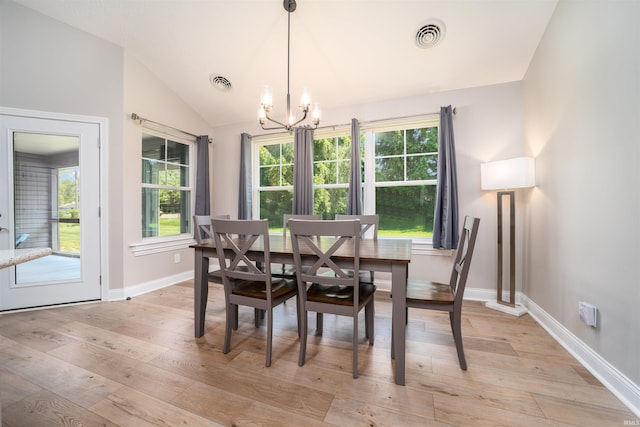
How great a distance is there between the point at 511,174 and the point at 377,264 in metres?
1.86

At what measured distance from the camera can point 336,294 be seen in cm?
182

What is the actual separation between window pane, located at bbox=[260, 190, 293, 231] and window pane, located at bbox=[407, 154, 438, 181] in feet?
5.90

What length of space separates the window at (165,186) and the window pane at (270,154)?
1156 mm

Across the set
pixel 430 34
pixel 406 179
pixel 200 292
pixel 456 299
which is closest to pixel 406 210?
pixel 406 179

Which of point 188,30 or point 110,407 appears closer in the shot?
point 110,407

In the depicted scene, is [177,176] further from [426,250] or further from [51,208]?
[426,250]

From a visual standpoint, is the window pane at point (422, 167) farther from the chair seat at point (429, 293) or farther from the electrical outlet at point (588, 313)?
the electrical outlet at point (588, 313)

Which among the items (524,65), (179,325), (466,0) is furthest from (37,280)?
(524,65)

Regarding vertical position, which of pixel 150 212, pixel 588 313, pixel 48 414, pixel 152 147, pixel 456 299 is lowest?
pixel 48 414

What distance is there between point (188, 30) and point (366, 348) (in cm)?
358

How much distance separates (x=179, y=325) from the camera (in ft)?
7.77

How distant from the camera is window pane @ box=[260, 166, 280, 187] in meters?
4.14

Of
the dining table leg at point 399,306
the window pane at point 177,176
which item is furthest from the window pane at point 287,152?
the dining table leg at point 399,306

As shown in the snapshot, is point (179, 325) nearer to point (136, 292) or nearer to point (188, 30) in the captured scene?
point (136, 292)
